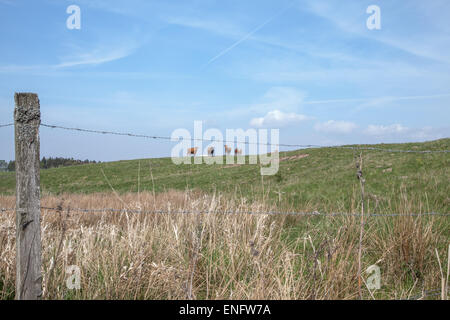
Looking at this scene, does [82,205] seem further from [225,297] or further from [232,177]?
[232,177]

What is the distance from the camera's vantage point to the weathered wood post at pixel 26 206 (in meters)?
2.55

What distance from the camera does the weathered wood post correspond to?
255 centimetres

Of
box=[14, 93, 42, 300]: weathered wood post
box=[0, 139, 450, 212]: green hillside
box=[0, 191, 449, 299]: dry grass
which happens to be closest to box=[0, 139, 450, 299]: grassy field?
box=[0, 191, 449, 299]: dry grass

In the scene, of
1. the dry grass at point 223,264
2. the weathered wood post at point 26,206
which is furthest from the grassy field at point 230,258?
the weathered wood post at point 26,206

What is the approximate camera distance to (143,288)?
3082mm

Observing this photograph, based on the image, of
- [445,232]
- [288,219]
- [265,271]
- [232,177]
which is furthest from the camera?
[232,177]

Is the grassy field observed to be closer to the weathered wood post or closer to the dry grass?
the dry grass

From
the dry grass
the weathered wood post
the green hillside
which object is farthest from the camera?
the green hillside

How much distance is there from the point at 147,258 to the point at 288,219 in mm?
3317

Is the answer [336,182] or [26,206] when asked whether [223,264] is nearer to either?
[26,206]

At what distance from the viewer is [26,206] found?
2.56m

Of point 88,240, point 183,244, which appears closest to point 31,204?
point 88,240

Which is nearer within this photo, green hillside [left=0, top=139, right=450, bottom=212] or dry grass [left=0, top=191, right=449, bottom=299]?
dry grass [left=0, top=191, right=449, bottom=299]

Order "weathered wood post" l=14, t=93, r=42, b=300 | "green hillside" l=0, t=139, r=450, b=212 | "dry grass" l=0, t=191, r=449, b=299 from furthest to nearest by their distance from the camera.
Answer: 1. "green hillside" l=0, t=139, r=450, b=212
2. "dry grass" l=0, t=191, r=449, b=299
3. "weathered wood post" l=14, t=93, r=42, b=300
